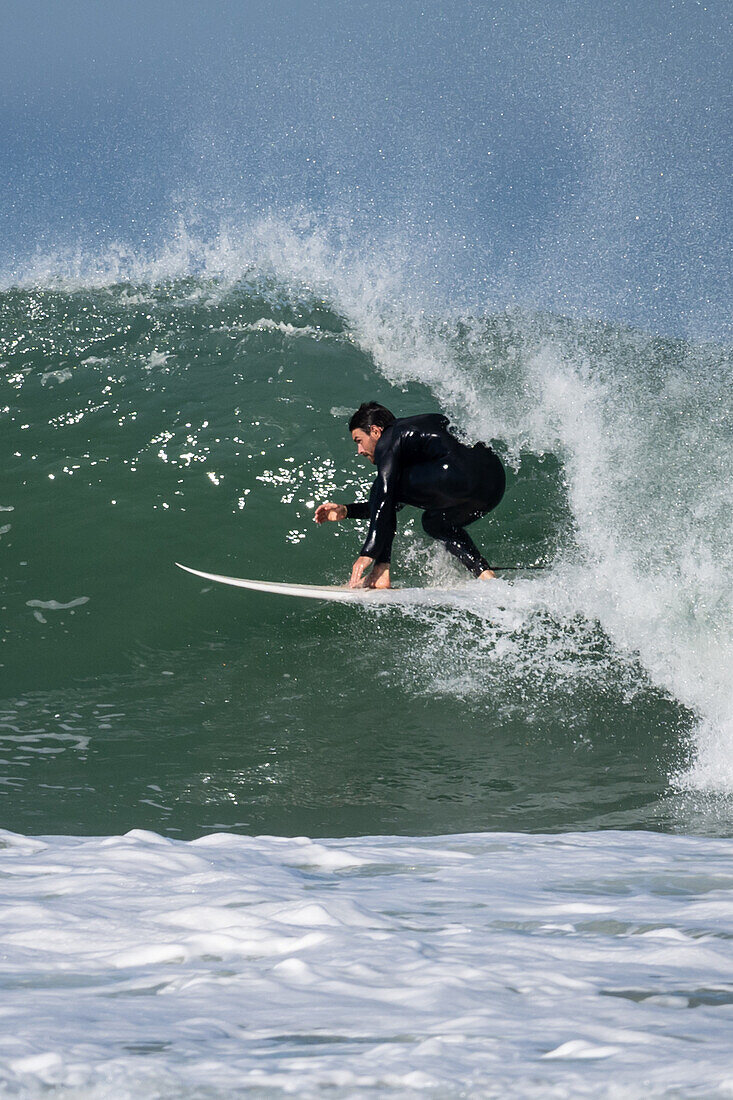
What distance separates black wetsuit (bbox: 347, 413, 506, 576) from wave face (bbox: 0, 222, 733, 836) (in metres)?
0.46

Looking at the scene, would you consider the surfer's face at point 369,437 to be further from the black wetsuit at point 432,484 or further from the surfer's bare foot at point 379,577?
the surfer's bare foot at point 379,577

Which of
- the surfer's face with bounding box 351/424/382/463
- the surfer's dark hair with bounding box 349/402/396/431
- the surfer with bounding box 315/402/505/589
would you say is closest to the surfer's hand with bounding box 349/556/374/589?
the surfer with bounding box 315/402/505/589

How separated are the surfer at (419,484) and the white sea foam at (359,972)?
2.68 m

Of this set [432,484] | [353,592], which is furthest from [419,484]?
[353,592]

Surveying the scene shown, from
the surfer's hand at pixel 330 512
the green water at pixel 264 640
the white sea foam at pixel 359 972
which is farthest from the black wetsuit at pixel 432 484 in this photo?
the white sea foam at pixel 359 972

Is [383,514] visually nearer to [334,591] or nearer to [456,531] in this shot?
Result: [334,591]

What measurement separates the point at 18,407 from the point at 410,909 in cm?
753

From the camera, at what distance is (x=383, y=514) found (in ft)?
17.5

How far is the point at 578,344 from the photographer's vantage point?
10227mm

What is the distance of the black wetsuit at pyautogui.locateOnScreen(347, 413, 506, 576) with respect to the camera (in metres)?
5.37

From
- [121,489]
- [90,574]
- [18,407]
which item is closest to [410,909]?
[90,574]

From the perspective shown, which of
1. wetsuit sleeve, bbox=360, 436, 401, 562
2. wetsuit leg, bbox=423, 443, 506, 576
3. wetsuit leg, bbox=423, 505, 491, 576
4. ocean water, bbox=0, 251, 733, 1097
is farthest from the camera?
wetsuit leg, bbox=423, 505, 491, 576

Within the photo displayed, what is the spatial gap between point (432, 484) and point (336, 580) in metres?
1.20

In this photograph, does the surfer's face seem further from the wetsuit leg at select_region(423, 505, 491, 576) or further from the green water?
the green water
